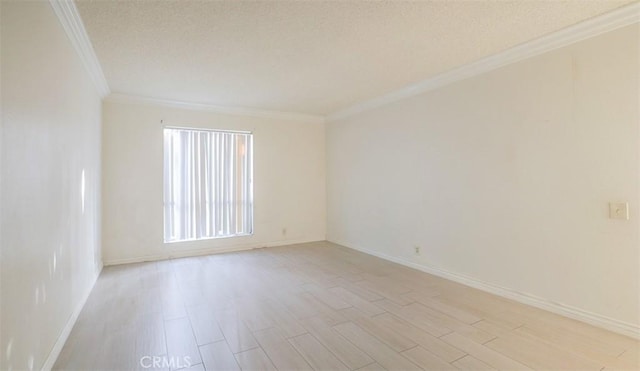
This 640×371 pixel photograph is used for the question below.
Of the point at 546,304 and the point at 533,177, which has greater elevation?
the point at 533,177

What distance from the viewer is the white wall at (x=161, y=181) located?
4129 millimetres

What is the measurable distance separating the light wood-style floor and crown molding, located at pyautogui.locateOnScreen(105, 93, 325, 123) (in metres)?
2.36

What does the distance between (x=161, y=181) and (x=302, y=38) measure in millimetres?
3101

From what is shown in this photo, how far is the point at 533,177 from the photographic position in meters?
2.73

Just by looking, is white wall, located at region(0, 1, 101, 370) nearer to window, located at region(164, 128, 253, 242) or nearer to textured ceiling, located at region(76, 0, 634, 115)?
textured ceiling, located at region(76, 0, 634, 115)

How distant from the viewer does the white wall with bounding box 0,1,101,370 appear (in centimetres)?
133

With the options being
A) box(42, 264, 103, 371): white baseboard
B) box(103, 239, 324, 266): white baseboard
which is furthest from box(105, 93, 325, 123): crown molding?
box(42, 264, 103, 371): white baseboard

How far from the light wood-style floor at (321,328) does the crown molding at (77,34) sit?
2.24m

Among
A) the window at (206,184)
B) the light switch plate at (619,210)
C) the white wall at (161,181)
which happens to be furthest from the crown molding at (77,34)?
the light switch plate at (619,210)

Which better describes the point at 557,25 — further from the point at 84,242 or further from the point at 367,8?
the point at 84,242

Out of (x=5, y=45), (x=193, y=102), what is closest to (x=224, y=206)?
(x=193, y=102)

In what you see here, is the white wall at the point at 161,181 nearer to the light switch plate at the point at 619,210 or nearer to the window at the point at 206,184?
the window at the point at 206,184
